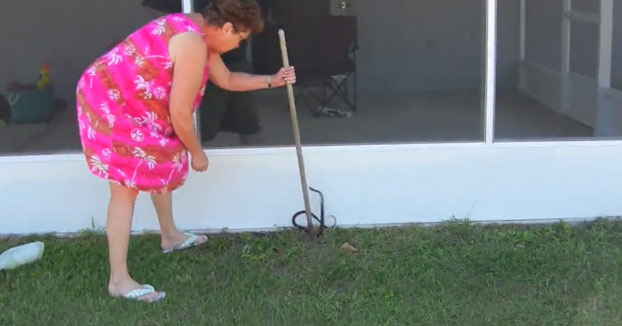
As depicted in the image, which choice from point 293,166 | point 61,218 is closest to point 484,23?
point 293,166

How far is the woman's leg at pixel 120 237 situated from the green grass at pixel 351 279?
62 mm

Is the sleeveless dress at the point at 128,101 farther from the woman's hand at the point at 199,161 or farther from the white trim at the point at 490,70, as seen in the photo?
the white trim at the point at 490,70

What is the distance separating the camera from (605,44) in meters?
4.55

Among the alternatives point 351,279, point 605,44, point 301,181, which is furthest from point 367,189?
point 605,44

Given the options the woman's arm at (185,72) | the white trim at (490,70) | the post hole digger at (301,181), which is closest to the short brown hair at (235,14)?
the woman's arm at (185,72)

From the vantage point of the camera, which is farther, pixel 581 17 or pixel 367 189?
pixel 581 17

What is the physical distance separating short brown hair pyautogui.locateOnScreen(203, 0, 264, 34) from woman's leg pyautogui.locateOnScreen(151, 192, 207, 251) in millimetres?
972

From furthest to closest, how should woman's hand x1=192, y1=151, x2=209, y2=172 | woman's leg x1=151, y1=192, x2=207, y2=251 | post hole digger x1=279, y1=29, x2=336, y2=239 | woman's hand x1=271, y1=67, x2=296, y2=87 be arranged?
woman's leg x1=151, y1=192, x2=207, y2=251
post hole digger x1=279, y1=29, x2=336, y2=239
woman's hand x1=271, y1=67, x2=296, y2=87
woman's hand x1=192, y1=151, x2=209, y2=172

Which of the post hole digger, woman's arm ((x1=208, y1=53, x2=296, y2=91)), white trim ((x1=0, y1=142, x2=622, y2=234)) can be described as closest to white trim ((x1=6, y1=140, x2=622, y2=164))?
white trim ((x1=0, y1=142, x2=622, y2=234))

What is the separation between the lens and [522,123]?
416 cm

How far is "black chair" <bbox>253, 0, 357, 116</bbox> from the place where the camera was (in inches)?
158

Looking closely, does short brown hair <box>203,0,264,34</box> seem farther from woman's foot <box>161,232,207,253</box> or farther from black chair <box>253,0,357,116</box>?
woman's foot <box>161,232,207,253</box>

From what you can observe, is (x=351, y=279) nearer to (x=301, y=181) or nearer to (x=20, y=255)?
(x=301, y=181)

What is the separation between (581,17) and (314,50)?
168 centimetres
